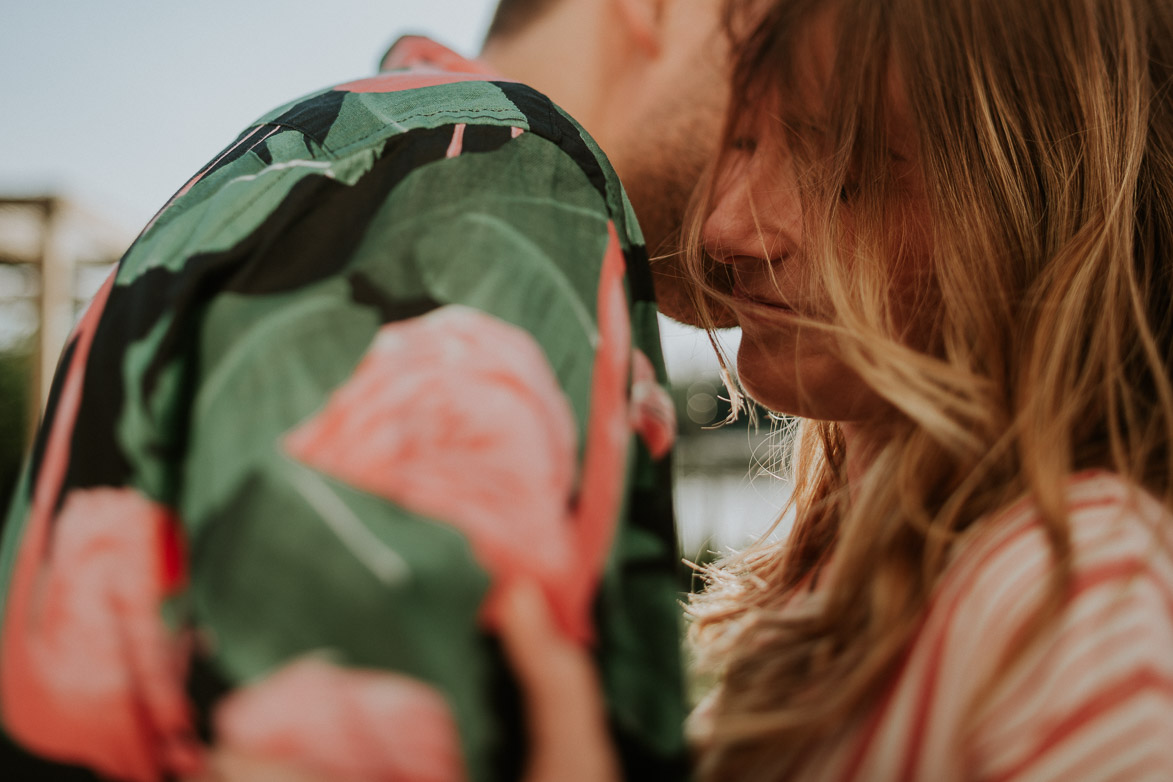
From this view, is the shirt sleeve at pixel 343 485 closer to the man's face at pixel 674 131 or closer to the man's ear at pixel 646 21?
the man's face at pixel 674 131

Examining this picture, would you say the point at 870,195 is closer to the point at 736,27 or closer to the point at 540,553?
the point at 736,27

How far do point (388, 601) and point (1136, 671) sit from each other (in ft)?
1.34

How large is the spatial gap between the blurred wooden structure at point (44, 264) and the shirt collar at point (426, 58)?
9.19 ft

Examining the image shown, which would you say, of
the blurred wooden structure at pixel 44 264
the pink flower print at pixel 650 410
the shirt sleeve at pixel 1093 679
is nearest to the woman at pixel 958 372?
the shirt sleeve at pixel 1093 679

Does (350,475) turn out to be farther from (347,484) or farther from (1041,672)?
(1041,672)

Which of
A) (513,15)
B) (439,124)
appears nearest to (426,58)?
(439,124)

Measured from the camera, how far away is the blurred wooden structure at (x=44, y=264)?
2.88 m

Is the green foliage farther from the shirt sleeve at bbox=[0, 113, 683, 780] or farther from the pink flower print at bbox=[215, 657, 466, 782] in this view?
the pink flower print at bbox=[215, 657, 466, 782]

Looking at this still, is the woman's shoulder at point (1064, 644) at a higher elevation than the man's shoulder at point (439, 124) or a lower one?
lower

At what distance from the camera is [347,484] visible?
0.36 m

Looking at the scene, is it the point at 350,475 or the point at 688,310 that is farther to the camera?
the point at 688,310

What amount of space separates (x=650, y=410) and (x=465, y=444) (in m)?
0.16

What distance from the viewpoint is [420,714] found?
34cm

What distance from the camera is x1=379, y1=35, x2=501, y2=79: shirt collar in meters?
0.72
